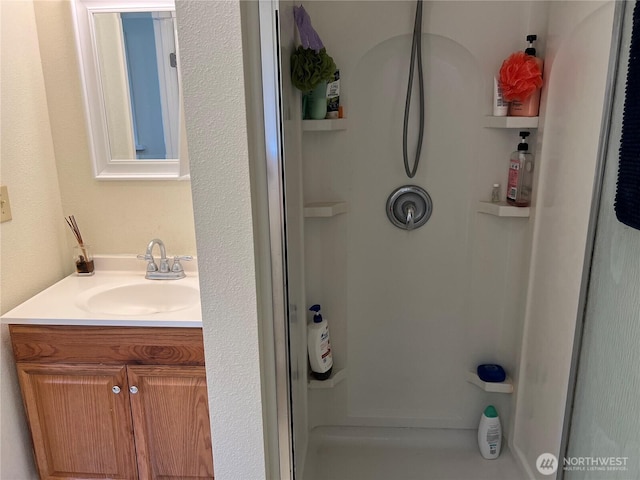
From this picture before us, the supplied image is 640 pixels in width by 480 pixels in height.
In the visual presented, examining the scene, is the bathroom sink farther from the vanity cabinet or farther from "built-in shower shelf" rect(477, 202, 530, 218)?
"built-in shower shelf" rect(477, 202, 530, 218)

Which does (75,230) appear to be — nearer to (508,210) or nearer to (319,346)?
(319,346)

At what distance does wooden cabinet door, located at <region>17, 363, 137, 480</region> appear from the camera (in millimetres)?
1569

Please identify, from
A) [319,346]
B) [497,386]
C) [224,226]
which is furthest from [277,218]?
[497,386]

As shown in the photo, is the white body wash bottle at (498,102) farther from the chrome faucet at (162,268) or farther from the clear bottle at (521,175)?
the chrome faucet at (162,268)

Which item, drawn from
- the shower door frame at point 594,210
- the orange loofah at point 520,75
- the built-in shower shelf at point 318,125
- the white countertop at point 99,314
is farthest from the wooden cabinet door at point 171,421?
the orange loofah at point 520,75

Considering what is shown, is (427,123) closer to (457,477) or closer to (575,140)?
(575,140)

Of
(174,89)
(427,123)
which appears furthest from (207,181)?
(427,123)

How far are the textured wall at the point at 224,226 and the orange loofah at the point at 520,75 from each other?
1066 mm

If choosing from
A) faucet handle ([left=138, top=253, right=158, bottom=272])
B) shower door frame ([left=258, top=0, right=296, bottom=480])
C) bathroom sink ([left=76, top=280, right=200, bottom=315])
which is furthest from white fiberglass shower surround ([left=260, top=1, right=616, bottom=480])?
faucet handle ([left=138, top=253, right=158, bottom=272])

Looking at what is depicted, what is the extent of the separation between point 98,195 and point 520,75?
5.40 ft

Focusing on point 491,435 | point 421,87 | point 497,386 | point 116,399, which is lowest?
point 491,435

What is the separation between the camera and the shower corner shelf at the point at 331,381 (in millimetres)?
1927

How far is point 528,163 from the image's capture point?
176 centimetres

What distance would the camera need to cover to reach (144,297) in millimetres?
1817
